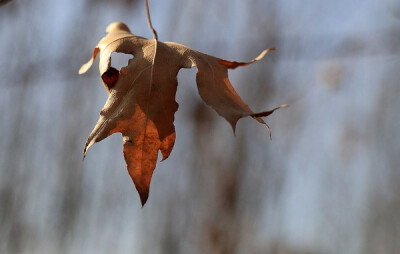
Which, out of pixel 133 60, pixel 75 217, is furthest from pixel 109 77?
pixel 75 217

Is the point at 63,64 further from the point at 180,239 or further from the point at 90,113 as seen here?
the point at 180,239

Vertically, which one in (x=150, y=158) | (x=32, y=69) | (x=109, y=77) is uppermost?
(x=32, y=69)

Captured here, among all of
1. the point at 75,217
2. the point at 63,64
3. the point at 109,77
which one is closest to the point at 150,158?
the point at 109,77

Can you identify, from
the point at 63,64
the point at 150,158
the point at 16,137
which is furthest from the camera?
the point at 16,137

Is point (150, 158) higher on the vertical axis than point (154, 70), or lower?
lower

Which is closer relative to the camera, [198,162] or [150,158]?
[150,158]

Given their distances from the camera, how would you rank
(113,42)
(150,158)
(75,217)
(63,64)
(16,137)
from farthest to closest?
1. (16,137)
2. (75,217)
3. (63,64)
4. (113,42)
5. (150,158)
